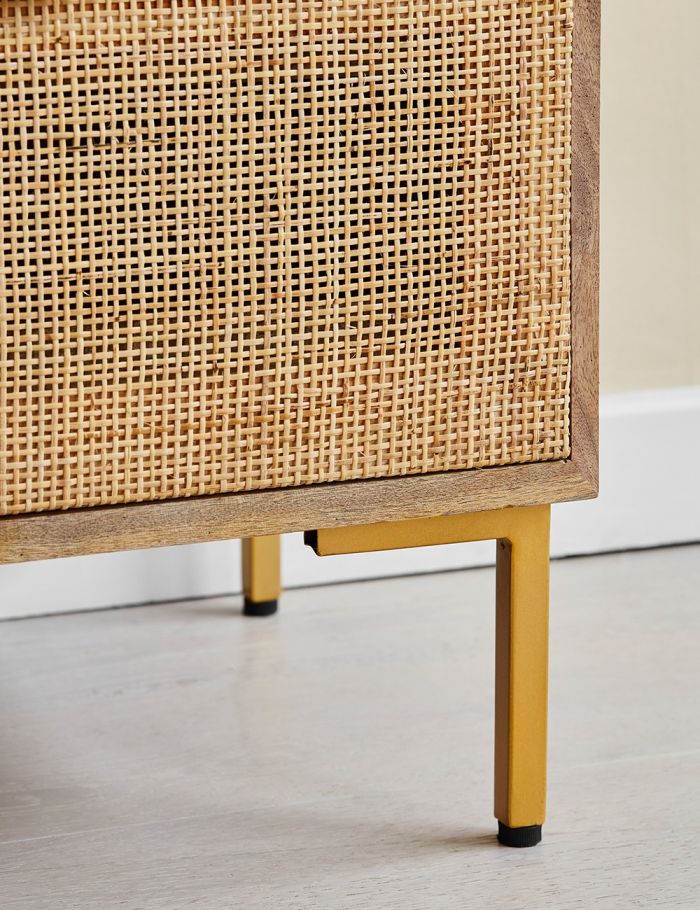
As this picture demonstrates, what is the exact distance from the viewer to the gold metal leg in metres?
0.85

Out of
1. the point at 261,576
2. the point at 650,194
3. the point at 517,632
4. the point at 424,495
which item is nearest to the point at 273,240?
the point at 424,495

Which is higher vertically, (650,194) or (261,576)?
(650,194)

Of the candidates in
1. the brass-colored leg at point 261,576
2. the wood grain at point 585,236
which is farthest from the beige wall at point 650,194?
the wood grain at point 585,236

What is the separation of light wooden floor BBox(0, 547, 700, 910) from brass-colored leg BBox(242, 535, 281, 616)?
0.02m

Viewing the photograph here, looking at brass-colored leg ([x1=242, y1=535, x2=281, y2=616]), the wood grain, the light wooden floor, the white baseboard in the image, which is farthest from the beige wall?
the wood grain

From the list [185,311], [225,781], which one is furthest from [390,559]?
[185,311]

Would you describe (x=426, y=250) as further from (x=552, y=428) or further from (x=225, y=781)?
(x=225, y=781)

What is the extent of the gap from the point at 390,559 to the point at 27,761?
1.67 ft

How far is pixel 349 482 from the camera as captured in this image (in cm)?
80

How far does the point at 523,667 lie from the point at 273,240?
323 mm

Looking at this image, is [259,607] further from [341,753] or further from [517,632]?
[517,632]

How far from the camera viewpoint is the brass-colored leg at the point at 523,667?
861 millimetres

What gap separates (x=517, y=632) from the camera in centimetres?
86

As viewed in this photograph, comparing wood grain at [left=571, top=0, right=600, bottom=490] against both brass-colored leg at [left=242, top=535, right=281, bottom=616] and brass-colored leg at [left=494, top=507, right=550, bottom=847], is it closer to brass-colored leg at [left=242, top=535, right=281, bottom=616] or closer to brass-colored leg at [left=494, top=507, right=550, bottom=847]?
brass-colored leg at [left=494, top=507, right=550, bottom=847]
